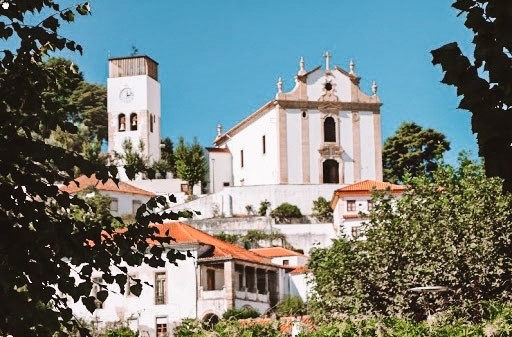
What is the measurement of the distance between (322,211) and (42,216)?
5702cm

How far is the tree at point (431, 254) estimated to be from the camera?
2523 centimetres

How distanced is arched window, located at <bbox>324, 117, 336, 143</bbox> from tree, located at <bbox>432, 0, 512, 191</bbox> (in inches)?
2645

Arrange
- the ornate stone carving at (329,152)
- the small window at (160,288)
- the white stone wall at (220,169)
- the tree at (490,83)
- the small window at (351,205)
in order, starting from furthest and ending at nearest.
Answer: the white stone wall at (220,169), the ornate stone carving at (329,152), the small window at (351,205), the small window at (160,288), the tree at (490,83)

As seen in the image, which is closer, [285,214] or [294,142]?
[285,214]

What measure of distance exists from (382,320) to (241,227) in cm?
4234

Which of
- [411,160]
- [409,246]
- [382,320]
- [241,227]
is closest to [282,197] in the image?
[241,227]

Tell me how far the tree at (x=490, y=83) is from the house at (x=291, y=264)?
158 feet

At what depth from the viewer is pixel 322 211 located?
64500 mm

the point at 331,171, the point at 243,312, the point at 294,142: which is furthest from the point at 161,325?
the point at 331,171

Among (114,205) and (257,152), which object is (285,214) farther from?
(114,205)

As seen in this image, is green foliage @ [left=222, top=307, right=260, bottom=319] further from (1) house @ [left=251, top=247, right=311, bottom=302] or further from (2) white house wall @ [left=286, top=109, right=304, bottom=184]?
(2) white house wall @ [left=286, top=109, right=304, bottom=184]

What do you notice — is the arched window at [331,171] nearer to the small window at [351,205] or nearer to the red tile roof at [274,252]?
the small window at [351,205]

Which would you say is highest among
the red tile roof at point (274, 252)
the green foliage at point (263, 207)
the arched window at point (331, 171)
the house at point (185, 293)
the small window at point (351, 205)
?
the arched window at point (331, 171)

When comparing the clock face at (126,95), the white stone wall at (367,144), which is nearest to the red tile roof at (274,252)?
the white stone wall at (367,144)
